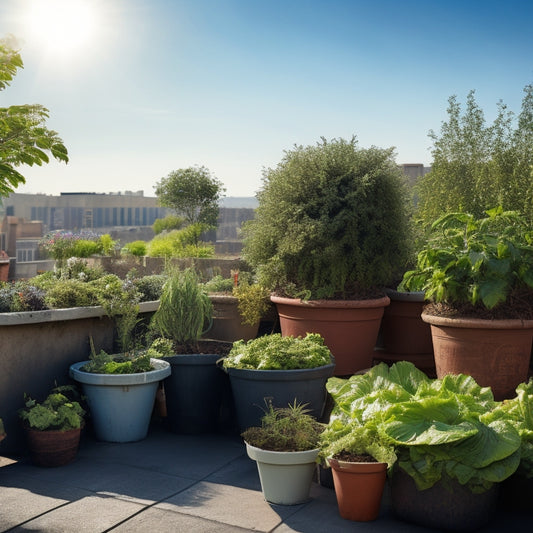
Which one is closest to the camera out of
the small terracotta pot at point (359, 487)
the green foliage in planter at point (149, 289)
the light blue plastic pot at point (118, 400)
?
the small terracotta pot at point (359, 487)

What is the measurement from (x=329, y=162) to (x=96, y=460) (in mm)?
2910

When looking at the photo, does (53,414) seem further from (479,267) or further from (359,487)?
(479,267)

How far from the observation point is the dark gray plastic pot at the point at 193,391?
506cm

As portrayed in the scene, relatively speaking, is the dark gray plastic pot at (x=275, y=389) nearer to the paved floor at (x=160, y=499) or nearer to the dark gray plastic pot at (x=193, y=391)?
the paved floor at (x=160, y=499)

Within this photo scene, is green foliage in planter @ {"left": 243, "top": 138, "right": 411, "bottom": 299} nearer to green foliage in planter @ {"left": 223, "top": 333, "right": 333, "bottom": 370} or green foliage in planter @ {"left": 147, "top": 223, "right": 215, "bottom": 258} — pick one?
green foliage in planter @ {"left": 223, "top": 333, "right": 333, "bottom": 370}

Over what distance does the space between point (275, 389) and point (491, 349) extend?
143cm

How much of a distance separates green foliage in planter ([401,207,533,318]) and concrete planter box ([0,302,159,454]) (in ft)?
7.96

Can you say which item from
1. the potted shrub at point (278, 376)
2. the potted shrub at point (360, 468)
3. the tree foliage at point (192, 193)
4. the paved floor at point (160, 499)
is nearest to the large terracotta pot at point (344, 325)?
the potted shrub at point (278, 376)

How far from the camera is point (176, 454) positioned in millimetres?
4609

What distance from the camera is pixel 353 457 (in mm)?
3479

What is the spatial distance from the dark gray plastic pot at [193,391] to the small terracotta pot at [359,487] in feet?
5.79

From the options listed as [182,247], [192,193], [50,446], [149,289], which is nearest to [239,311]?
[149,289]

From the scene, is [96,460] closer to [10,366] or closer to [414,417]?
[10,366]

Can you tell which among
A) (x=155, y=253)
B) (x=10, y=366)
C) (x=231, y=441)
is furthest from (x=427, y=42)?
(x=155, y=253)
